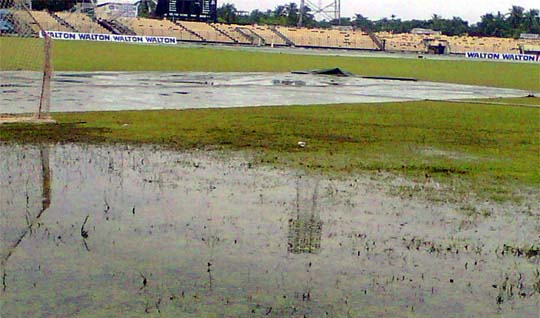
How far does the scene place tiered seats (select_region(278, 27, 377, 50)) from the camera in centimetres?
11675

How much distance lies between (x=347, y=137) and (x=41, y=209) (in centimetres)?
795

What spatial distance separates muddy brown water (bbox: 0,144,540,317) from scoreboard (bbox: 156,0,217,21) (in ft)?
362

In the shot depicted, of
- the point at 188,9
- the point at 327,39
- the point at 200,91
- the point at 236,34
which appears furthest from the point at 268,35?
the point at 200,91

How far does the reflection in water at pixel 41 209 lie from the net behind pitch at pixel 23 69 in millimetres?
4124

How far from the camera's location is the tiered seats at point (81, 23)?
9298 centimetres

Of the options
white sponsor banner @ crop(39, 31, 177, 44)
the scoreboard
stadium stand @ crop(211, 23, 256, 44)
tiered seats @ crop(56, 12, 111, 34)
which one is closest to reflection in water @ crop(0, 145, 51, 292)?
white sponsor banner @ crop(39, 31, 177, 44)

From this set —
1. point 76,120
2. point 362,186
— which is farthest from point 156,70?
point 362,186

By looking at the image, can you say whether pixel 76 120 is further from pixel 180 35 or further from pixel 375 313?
pixel 180 35

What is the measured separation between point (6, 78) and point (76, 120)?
11959mm

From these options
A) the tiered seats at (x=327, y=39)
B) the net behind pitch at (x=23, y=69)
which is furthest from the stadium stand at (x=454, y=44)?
the net behind pitch at (x=23, y=69)

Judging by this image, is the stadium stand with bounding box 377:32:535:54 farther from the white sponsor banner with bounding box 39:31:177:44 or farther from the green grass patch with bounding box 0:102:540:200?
the green grass patch with bounding box 0:102:540:200

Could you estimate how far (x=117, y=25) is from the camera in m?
101

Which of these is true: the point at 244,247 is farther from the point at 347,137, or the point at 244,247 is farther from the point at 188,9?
the point at 188,9

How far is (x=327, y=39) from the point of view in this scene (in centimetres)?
11775
